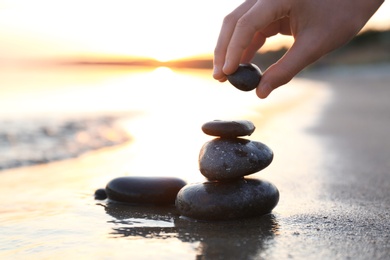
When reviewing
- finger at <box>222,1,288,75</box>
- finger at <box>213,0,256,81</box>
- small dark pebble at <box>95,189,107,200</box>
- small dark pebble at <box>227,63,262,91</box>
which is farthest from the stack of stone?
small dark pebble at <box>95,189,107,200</box>

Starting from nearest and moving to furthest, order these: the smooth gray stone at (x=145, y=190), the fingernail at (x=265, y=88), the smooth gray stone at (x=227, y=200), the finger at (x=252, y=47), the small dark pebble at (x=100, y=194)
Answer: the fingernail at (x=265, y=88), the smooth gray stone at (x=227, y=200), the finger at (x=252, y=47), the smooth gray stone at (x=145, y=190), the small dark pebble at (x=100, y=194)

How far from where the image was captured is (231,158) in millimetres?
3602

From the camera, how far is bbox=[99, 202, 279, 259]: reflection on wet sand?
280cm

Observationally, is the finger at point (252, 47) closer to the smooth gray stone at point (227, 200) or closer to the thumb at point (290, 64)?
the thumb at point (290, 64)

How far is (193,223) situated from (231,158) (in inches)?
20.1

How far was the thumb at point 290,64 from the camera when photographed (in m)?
3.02

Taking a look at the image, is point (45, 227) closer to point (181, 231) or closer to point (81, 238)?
point (81, 238)

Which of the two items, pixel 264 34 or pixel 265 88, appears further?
pixel 264 34

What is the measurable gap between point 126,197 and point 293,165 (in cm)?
236

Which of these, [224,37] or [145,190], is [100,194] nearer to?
[145,190]

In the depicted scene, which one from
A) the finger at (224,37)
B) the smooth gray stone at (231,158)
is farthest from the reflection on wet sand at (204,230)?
the finger at (224,37)

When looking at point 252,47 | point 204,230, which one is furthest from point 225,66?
point 204,230

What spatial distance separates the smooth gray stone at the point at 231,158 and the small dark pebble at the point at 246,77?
51 cm

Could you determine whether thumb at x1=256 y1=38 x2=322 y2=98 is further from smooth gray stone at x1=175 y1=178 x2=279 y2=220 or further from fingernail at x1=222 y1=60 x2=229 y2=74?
smooth gray stone at x1=175 y1=178 x2=279 y2=220
